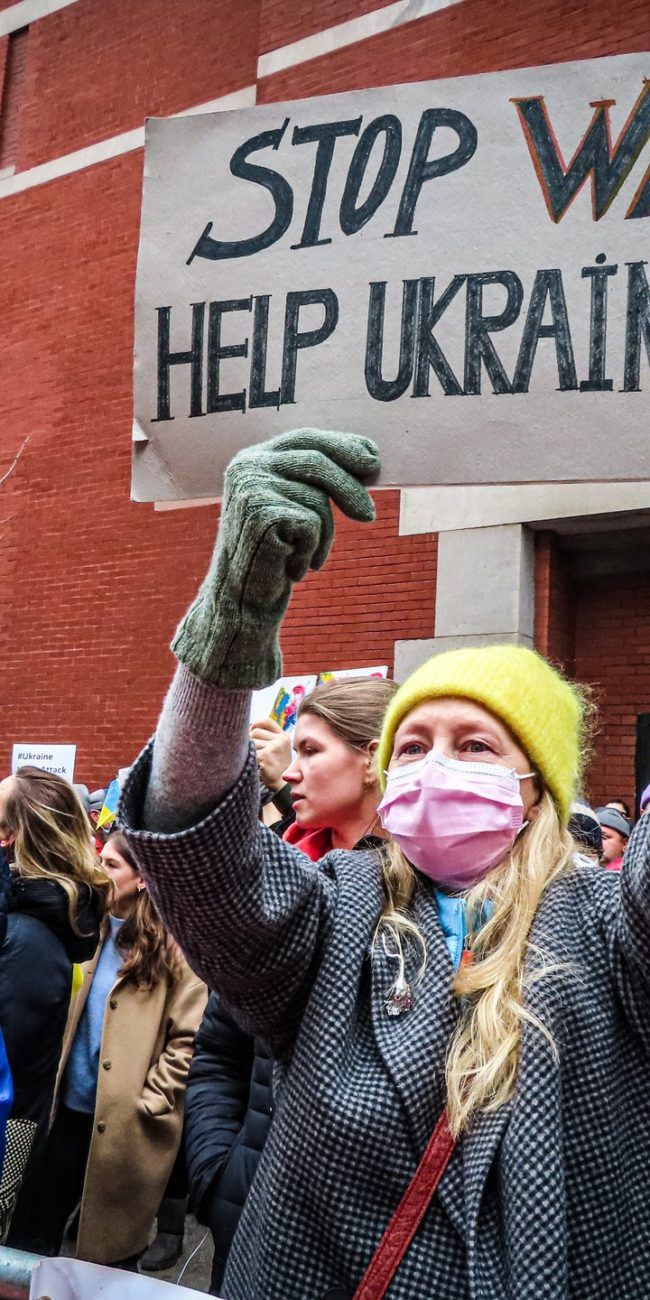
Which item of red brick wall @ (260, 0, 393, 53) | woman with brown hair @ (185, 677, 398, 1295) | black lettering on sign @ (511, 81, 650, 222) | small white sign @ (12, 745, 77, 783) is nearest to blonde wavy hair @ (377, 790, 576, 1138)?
woman with brown hair @ (185, 677, 398, 1295)

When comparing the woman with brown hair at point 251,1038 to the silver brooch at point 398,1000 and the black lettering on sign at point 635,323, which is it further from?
the black lettering on sign at point 635,323

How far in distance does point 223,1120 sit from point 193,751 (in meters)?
1.44

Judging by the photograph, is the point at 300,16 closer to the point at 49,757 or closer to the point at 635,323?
the point at 49,757

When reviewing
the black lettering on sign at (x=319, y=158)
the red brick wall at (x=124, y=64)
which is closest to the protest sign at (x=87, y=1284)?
the black lettering on sign at (x=319, y=158)

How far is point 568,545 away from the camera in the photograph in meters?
7.31

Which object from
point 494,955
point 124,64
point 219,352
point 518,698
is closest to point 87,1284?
point 494,955

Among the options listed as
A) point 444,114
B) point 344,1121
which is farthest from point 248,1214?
point 444,114

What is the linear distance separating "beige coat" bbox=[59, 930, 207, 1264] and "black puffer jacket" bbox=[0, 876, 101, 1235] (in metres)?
0.39

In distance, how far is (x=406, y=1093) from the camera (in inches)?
52.9

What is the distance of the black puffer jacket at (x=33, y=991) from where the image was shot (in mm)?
2992

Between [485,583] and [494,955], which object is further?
[485,583]

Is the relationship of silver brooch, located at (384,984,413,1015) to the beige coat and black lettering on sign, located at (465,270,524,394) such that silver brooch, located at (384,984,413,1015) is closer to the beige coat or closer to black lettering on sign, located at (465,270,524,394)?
black lettering on sign, located at (465,270,524,394)

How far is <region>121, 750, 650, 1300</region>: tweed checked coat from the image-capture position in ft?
4.20

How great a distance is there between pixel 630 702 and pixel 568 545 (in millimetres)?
1084
